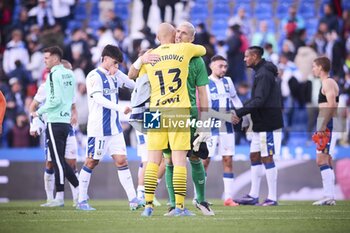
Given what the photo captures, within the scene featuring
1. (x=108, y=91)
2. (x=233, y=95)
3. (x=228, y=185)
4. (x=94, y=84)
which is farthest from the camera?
(x=233, y=95)

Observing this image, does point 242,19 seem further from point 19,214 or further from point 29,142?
point 19,214

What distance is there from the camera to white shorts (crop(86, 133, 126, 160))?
564 inches

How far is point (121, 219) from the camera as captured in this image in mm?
12172

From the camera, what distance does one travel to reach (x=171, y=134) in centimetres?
1209

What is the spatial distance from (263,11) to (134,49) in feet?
20.3

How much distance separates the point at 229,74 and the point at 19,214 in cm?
1162

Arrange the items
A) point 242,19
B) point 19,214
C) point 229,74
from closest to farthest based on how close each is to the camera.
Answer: point 19,214, point 229,74, point 242,19

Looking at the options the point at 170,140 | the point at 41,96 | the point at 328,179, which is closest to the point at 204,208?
the point at 170,140

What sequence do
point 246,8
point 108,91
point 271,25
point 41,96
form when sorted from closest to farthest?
point 108,91 → point 41,96 → point 271,25 → point 246,8

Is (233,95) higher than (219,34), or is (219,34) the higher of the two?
(219,34)

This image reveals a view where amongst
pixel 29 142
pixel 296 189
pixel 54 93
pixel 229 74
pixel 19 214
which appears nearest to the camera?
pixel 19 214

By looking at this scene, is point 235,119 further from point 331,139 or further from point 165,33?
point 165,33

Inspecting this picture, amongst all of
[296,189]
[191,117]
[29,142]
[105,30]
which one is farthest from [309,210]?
[105,30]

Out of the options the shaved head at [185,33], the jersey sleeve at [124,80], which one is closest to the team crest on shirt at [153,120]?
the shaved head at [185,33]
